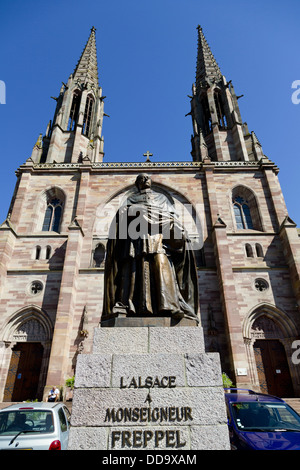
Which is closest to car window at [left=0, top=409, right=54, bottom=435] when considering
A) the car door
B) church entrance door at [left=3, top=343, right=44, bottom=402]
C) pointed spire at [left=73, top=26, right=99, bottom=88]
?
the car door

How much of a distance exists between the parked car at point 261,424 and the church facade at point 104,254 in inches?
268

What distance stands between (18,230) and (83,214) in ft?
14.2

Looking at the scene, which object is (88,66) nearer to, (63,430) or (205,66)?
(205,66)

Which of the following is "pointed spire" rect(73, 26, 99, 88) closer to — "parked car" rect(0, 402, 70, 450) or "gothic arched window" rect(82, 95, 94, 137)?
"gothic arched window" rect(82, 95, 94, 137)

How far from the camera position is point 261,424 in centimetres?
559

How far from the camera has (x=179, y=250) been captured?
4.28m

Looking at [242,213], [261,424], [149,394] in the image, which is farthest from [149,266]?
[242,213]

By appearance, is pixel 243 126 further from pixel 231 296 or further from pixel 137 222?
pixel 137 222

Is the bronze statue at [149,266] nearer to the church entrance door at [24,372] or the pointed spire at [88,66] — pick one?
the church entrance door at [24,372]

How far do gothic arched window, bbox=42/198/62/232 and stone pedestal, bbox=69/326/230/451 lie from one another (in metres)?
17.4

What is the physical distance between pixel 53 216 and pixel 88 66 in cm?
2125

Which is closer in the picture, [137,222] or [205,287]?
[137,222]
